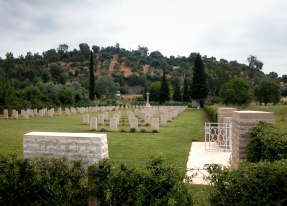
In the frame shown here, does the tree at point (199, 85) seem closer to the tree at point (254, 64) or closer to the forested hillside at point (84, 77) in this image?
the forested hillside at point (84, 77)

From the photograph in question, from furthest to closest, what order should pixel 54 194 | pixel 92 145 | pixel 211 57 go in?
1. pixel 211 57
2. pixel 92 145
3. pixel 54 194

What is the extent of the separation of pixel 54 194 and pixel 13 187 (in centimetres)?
67

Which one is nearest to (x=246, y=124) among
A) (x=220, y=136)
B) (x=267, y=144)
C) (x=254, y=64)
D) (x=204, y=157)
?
(x=267, y=144)

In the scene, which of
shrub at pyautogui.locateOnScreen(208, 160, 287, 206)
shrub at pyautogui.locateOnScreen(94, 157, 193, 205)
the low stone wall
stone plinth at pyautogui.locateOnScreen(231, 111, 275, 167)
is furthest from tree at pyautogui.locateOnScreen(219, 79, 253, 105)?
shrub at pyautogui.locateOnScreen(94, 157, 193, 205)

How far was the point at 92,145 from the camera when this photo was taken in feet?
17.8

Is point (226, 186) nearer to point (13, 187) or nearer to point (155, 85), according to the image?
point (13, 187)

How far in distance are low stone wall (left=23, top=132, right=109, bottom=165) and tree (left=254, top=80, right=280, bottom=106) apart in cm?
5646

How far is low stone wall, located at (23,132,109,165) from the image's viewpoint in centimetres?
543

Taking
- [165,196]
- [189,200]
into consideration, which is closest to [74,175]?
[165,196]

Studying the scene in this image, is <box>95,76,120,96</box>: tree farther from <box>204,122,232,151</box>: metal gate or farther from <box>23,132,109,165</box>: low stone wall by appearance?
<box>23,132,109,165</box>: low stone wall

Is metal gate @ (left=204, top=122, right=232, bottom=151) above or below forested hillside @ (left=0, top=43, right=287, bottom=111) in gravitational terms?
below

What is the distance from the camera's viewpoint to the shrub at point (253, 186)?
3.13m

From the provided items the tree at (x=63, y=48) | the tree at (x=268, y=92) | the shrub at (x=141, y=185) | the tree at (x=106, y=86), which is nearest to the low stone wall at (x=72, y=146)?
the shrub at (x=141, y=185)

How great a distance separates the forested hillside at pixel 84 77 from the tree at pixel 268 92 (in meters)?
5.65
